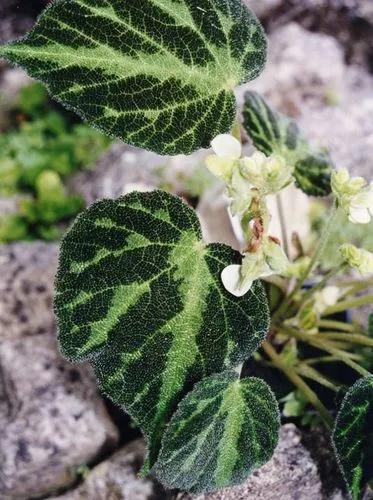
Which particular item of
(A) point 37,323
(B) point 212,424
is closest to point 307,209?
(A) point 37,323

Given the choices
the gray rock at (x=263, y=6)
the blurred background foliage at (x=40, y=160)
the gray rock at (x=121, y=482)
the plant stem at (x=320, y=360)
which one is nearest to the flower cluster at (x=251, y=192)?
the plant stem at (x=320, y=360)

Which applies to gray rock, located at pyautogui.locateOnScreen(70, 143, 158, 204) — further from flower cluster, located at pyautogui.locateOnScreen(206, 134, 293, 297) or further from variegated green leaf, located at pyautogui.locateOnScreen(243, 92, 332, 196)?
flower cluster, located at pyautogui.locateOnScreen(206, 134, 293, 297)

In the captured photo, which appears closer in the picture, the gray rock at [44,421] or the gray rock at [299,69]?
the gray rock at [44,421]

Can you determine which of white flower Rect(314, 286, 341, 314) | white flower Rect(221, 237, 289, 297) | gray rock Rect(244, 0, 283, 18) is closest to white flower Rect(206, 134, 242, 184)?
white flower Rect(221, 237, 289, 297)

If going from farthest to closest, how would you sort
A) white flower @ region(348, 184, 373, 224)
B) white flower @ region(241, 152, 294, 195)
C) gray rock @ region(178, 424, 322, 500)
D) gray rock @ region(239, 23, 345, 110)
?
1. gray rock @ region(239, 23, 345, 110)
2. gray rock @ region(178, 424, 322, 500)
3. white flower @ region(348, 184, 373, 224)
4. white flower @ region(241, 152, 294, 195)

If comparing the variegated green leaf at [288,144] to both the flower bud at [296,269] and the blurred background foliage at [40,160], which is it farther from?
the blurred background foliage at [40,160]

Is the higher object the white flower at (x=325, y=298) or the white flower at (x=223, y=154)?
the white flower at (x=223, y=154)

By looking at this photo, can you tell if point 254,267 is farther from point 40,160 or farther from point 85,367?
point 40,160
